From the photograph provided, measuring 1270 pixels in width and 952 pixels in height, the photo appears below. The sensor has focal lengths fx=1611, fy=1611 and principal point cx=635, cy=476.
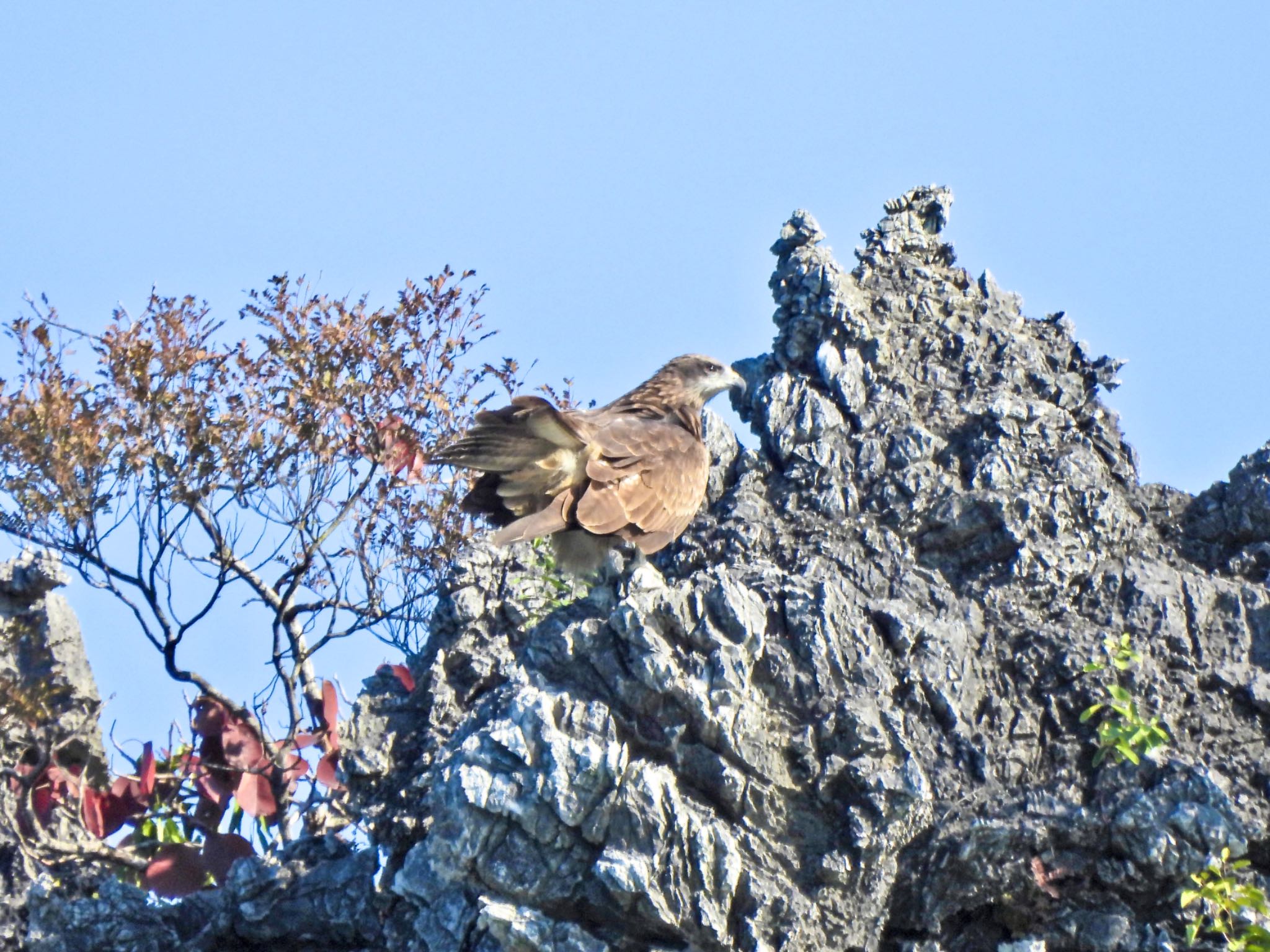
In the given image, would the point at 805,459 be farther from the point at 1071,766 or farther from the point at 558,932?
the point at 558,932

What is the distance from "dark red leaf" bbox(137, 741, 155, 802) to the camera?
25.9 ft

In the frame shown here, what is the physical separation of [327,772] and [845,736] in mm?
2897

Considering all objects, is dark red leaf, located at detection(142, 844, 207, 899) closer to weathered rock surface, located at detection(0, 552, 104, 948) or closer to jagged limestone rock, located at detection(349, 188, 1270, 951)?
weathered rock surface, located at detection(0, 552, 104, 948)

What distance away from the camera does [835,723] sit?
568 cm

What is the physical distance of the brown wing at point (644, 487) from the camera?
297 inches

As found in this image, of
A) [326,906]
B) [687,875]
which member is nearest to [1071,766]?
[687,875]

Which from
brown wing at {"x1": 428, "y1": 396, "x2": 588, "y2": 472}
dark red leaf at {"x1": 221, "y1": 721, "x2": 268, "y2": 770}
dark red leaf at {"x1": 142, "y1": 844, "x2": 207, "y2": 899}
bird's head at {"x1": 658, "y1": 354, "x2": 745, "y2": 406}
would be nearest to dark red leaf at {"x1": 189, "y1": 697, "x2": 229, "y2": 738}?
dark red leaf at {"x1": 221, "y1": 721, "x2": 268, "y2": 770}

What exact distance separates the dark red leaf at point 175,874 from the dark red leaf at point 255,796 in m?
0.34

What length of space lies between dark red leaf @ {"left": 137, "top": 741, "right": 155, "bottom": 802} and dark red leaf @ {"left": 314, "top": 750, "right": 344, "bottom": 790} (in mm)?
898

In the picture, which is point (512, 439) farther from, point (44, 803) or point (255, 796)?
point (44, 803)

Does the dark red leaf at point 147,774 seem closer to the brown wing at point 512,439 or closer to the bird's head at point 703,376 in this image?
the brown wing at point 512,439

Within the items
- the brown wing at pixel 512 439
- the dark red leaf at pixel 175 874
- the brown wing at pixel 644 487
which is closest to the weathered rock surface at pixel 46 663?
the dark red leaf at pixel 175 874

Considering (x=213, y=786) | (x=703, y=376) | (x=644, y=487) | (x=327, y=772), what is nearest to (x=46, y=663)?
(x=213, y=786)

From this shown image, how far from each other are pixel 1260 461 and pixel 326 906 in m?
4.31
